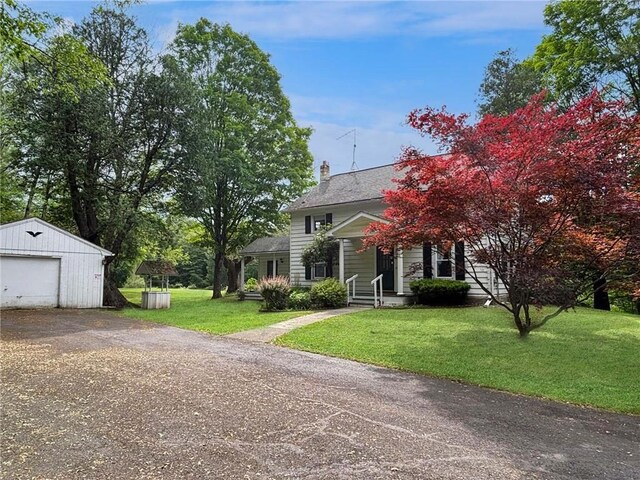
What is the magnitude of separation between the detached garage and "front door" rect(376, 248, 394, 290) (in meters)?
11.5

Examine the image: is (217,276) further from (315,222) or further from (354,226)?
(354,226)

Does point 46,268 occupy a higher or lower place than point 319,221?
lower

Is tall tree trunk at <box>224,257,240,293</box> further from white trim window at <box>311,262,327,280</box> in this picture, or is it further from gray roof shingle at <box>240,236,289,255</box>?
white trim window at <box>311,262,327,280</box>

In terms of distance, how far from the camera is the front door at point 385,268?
17.5 m

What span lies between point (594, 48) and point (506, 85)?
5.33 meters

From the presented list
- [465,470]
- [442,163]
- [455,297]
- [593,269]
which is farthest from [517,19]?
[465,470]

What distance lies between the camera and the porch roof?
15.9m

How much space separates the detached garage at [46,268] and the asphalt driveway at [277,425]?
931cm

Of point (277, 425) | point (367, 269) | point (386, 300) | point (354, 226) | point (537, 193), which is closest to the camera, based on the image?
point (277, 425)

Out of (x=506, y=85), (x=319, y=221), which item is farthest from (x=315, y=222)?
(x=506, y=85)

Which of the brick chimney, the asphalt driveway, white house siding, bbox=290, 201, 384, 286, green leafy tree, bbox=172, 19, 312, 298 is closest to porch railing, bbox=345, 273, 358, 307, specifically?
white house siding, bbox=290, 201, 384, 286

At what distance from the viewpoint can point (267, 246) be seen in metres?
22.7

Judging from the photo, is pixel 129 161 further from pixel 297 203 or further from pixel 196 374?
pixel 196 374

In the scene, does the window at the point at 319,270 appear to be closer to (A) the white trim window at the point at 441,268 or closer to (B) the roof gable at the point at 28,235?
(A) the white trim window at the point at 441,268
